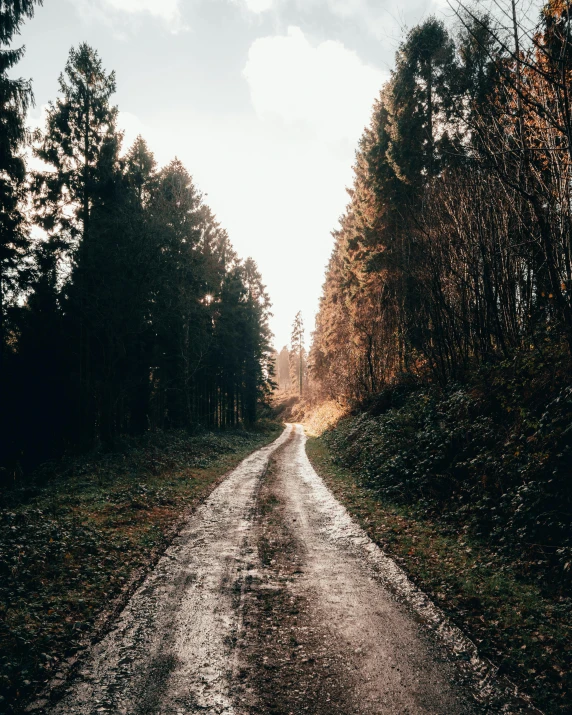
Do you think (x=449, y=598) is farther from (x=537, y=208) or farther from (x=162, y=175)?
(x=162, y=175)

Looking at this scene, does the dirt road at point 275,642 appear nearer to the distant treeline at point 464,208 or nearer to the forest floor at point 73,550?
the forest floor at point 73,550

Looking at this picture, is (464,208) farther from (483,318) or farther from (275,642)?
(275,642)

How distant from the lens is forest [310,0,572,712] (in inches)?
228

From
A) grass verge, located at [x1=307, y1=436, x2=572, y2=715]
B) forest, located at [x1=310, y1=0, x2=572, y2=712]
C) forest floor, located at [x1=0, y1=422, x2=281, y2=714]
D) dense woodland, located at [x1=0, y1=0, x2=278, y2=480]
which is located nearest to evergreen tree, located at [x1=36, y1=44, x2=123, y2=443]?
dense woodland, located at [x1=0, y1=0, x2=278, y2=480]

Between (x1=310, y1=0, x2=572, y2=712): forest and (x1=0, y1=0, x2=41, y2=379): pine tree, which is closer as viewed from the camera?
(x1=310, y1=0, x2=572, y2=712): forest

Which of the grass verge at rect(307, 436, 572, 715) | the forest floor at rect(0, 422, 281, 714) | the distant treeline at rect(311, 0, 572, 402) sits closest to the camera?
the grass verge at rect(307, 436, 572, 715)

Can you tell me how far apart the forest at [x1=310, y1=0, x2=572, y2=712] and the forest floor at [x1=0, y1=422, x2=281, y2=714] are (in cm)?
485

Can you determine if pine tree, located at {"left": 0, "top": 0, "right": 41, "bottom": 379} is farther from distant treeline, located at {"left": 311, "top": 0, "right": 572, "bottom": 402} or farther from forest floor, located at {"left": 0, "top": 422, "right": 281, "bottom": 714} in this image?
distant treeline, located at {"left": 311, "top": 0, "right": 572, "bottom": 402}

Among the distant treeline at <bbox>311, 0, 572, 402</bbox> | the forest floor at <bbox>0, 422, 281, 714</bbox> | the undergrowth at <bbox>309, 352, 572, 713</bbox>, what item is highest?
the distant treeline at <bbox>311, 0, 572, 402</bbox>

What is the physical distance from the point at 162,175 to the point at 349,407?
2055cm

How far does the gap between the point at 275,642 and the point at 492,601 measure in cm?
311

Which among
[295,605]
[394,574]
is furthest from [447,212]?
[295,605]

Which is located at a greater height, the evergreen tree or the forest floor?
the evergreen tree

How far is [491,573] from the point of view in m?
6.55
